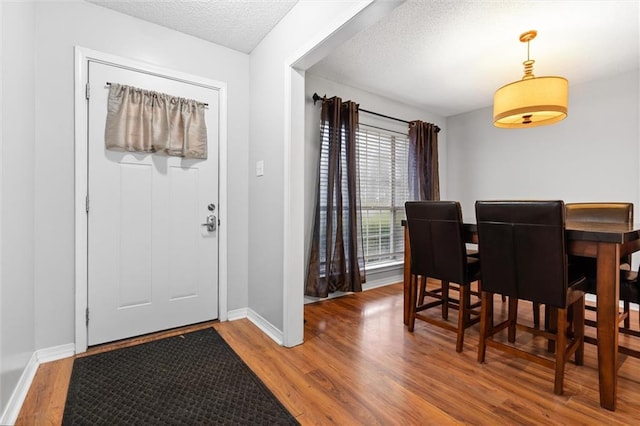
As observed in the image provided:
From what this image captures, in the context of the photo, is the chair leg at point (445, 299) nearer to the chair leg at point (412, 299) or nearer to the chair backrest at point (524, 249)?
the chair leg at point (412, 299)

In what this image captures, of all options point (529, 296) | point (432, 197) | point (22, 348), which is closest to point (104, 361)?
point (22, 348)

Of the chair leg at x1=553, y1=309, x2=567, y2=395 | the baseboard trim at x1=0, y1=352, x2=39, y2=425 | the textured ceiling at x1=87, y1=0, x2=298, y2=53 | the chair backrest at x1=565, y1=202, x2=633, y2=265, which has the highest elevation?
the textured ceiling at x1=87, y1=0, x2=298, y2=53

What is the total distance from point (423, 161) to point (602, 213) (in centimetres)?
207

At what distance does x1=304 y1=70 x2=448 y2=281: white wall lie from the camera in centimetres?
321

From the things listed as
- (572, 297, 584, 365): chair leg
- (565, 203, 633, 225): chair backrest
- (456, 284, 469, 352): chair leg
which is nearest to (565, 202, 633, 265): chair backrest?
(565, 203, 633, 225): chair backrest

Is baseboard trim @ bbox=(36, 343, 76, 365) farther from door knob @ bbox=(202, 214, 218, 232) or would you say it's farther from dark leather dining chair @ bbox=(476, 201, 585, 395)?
dark leather dining chair @ bbox=(476, 201, 585, 395)

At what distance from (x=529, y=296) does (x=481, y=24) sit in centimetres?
202

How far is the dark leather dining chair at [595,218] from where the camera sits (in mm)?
2062

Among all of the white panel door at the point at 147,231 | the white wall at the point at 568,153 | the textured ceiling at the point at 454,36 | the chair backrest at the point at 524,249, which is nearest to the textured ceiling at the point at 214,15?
the textured ceiling at the point at 454,36

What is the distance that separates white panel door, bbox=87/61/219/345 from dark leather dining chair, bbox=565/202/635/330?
2846 mm

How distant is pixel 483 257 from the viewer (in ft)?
→ 6.23

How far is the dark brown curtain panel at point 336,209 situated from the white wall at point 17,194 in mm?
2124

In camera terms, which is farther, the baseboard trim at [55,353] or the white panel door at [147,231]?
the white panel door at [147,231]

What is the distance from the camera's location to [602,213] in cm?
246
